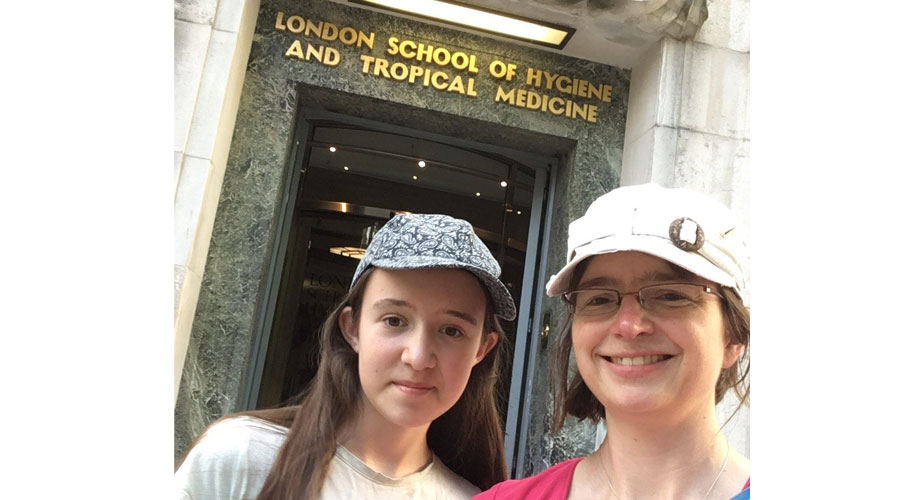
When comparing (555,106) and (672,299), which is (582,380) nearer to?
(672,299)

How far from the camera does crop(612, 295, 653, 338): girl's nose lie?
4.79 feet

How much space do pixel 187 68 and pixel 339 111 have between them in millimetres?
1133

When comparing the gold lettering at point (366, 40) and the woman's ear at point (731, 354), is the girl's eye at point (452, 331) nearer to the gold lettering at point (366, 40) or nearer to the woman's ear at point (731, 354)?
the woman's ear at point (731, 354)

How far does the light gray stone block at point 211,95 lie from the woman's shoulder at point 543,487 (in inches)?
130

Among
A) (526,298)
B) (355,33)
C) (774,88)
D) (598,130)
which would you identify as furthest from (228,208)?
(774,88)

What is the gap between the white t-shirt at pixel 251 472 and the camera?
6.66 feet

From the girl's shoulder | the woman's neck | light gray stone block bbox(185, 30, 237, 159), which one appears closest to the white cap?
the woman's neck

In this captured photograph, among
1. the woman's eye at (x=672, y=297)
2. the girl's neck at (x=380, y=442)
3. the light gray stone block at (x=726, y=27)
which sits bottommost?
the girl's neck at (x=380, y=442)

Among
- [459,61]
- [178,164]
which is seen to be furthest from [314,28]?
[178,164]

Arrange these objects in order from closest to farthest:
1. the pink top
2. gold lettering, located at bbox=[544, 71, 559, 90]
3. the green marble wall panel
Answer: the pink top, the green marble wall panel, gold lettering, located at bbox=[544, 71, 559, 90]

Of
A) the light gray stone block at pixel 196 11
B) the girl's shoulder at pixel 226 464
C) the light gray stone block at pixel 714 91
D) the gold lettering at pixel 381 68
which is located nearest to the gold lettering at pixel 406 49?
the gold lettering at pixel 381 68

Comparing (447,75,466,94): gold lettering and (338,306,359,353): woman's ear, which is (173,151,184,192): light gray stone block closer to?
(447,75,466,94): gold lettering

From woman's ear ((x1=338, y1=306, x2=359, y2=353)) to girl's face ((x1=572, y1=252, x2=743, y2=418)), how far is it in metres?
0.98

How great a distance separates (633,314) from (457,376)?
75 centimetres
